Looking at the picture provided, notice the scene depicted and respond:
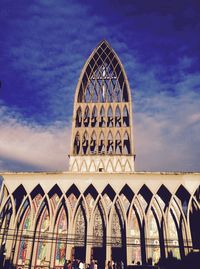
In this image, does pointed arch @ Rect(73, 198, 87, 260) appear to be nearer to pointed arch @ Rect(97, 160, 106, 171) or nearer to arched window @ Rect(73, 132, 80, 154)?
pointed arch @ Rect(97, 160, 106, 171)

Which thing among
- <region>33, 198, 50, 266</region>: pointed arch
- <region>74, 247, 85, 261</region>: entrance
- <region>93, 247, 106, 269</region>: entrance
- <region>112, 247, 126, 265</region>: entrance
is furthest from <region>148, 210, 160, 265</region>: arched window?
<region>33, 198, 50, 266</region>: pointed arch

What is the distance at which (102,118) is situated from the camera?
3659 centimetres

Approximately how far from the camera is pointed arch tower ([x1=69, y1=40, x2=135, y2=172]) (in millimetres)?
32844

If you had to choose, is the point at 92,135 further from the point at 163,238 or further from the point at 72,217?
the point at 163,238

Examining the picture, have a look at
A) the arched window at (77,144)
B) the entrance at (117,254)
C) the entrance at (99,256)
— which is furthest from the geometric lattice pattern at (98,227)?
the arched window at (77,144)

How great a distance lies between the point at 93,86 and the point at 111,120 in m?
7.30

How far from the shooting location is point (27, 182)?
82.1 feet

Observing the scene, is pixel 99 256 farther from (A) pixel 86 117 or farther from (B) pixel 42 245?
(A) pixel 86 117

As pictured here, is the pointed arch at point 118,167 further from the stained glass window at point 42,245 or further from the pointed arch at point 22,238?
the pointed arch at point 22,238

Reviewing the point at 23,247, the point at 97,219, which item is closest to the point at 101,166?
the point at 97,219

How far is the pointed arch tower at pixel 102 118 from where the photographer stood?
32844mm

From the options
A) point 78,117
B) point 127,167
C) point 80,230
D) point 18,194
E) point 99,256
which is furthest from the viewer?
point 78,117

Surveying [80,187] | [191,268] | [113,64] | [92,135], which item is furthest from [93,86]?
[191,268]

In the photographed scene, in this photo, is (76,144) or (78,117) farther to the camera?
(78,117)
